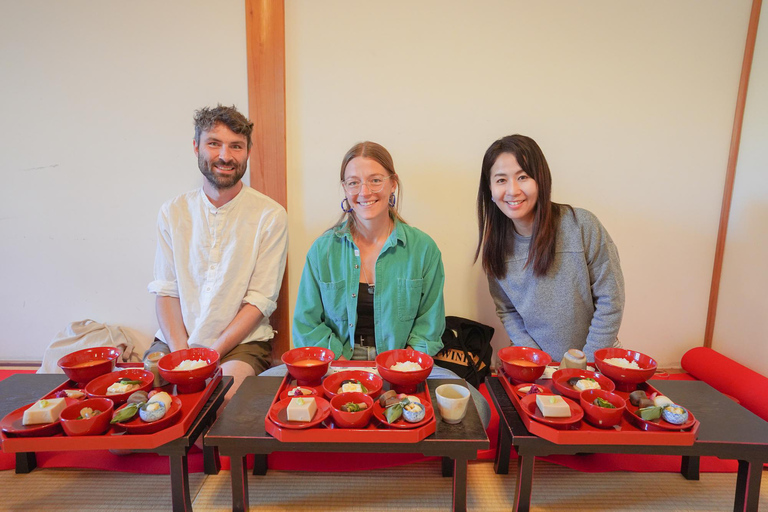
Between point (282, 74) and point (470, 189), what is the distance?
3.75 ft

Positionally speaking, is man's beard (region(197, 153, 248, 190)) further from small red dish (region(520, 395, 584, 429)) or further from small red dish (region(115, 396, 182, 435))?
small red dish (region(520, 395, 584, 429))

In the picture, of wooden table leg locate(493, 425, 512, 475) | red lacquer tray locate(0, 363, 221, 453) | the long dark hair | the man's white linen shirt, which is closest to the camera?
red lacquer tray locate(0, 363, 221, 453)

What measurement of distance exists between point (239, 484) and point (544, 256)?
135 cm

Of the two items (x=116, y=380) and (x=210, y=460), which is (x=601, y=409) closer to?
(x=210, y=460)

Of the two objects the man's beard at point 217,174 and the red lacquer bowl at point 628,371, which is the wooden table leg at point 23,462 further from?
the red lacquer bowl at point 628,371

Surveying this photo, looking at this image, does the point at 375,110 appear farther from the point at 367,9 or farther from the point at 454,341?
the point at 454,341

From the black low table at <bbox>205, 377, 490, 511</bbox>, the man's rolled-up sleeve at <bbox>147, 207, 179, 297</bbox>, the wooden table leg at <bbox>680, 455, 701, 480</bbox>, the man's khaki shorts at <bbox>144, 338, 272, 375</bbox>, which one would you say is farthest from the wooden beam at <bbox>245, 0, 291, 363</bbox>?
the wooden table leg at <bbox>680, 455, 701, 480</bbox>

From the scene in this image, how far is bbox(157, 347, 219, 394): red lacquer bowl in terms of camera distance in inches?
47.2

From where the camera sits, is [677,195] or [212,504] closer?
[212,504]

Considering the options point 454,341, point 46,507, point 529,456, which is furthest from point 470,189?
point 46,507

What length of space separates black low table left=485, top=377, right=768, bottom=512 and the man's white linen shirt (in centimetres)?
122

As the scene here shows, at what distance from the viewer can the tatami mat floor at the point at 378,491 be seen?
130 cm

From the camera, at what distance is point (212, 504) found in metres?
1.31

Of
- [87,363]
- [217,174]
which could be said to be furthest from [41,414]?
[217,174]
